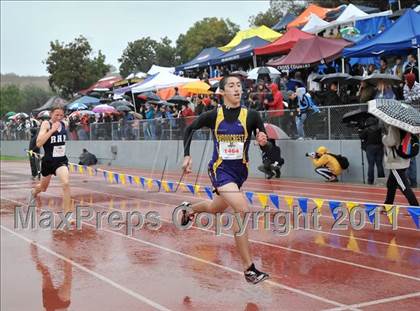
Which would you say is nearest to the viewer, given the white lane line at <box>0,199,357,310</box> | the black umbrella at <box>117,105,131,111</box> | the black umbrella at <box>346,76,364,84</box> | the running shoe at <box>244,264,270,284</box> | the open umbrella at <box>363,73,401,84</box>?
the white lane line at <box>0,199,357,310</box>

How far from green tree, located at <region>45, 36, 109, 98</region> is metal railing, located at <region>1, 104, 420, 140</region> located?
29543mm

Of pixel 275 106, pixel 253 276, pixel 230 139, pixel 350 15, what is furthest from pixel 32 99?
pixel 253 276

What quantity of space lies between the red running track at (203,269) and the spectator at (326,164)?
576cm

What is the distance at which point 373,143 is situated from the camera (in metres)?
14.3

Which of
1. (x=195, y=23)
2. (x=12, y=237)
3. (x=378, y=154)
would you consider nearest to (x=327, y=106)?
(x=378, y=154)

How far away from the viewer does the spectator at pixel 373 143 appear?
14258 millimetres

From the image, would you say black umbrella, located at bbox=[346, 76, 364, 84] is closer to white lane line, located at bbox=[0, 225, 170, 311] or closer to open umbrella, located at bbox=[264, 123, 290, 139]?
open umbrella, located at bbox=[264, 123, 290, 139]

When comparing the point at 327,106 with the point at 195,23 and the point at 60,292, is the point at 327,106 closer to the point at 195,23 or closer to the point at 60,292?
the point at 60,292

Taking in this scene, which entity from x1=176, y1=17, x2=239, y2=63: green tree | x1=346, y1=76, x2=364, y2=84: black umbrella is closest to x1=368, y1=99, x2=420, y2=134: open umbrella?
x1=346, y1=76, x2=364, y2=84: black umbrella

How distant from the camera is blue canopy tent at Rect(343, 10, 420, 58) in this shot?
1477cm

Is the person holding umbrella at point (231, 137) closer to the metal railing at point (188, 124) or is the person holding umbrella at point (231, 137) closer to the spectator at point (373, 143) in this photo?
the spectator at point (373, 143)

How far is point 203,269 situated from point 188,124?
1410cm

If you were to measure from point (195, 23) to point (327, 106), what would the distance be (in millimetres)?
53975
